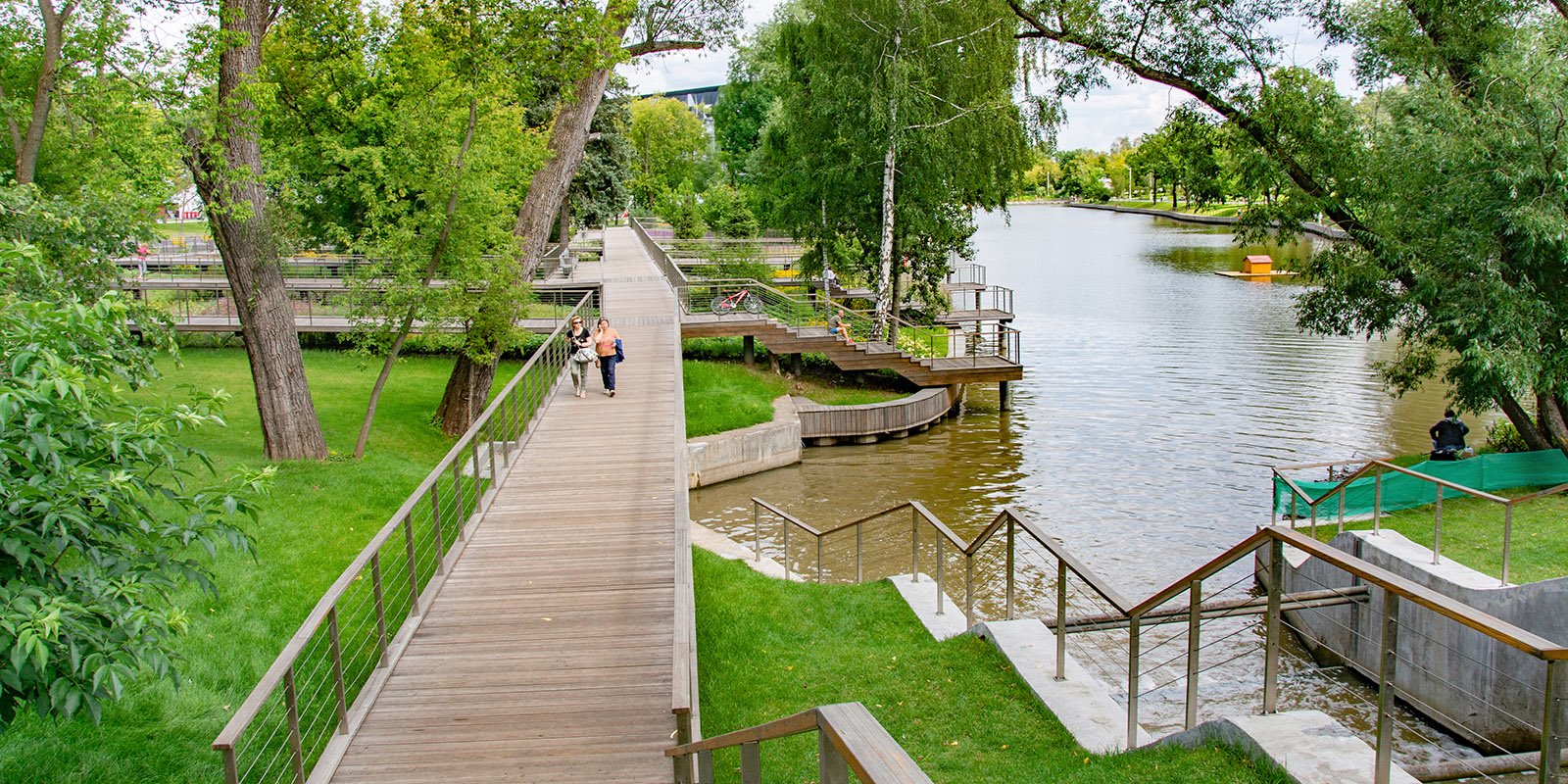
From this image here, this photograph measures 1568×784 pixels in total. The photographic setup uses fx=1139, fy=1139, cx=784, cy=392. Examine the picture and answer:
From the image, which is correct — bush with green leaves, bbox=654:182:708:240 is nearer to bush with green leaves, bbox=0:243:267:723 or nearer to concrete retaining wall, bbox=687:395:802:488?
concrete retaining wall, bbox=687:395:802:488

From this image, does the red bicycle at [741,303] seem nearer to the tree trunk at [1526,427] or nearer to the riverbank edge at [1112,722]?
the tree trunk at [1526,427]

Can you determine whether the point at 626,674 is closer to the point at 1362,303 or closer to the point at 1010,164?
the point at 1362,303

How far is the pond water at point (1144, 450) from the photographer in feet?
56.2

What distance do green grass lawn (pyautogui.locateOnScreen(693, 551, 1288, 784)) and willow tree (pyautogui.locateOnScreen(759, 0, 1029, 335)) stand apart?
18.2m

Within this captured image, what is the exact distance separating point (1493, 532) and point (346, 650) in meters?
12.5

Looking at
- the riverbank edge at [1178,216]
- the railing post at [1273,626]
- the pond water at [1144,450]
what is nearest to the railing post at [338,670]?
the railing post at [1273,626]

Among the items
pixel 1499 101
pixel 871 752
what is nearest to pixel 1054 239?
pixel 1499 101

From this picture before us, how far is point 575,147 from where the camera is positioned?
2234 cm

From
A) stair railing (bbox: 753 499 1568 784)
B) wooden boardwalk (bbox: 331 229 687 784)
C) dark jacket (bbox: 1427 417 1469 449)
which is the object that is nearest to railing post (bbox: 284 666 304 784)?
wooden boardwalk (bbox: 331 229 687 784)

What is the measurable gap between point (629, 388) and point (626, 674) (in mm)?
9796

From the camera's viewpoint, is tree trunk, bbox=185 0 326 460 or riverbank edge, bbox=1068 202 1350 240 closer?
tree trunk, bbox=185 0 326 460

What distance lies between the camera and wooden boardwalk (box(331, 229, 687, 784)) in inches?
250

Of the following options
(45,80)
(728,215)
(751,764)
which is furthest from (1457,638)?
(728,215)

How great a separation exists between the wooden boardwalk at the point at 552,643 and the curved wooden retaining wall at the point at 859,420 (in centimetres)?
1307
